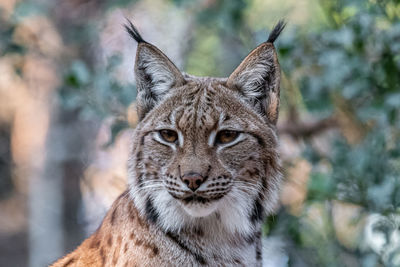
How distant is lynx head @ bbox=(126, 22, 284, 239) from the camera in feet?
13.5

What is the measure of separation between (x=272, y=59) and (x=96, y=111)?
2.81 meters

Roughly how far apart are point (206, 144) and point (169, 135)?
30cm

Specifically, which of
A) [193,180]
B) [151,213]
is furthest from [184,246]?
[193,180]

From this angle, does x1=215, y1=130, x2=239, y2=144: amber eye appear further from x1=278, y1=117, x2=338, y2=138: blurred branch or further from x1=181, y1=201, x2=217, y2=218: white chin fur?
x1=278, y1=117, x2=338, y2=138: blurred branch

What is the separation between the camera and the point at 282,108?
28.9 feet

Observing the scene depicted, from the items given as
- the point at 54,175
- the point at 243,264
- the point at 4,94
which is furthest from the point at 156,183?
the point at 4,94

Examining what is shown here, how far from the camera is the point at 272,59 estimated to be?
14.8 feet

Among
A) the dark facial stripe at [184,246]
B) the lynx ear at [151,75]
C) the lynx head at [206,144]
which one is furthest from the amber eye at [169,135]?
the dark facial stripe at [184,246]

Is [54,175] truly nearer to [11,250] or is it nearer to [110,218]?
[11,250]

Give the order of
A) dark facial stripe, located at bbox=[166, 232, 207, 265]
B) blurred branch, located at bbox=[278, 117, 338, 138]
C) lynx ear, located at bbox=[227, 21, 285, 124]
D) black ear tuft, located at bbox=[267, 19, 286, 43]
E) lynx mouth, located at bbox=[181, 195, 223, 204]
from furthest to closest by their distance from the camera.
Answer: blurred branch, located at bbox=[278, 117, 338, 138] < lynx ear, located at bbox=[227, 21, 285, 124] < black ear tuft, located at bbox=[267, 19, 286, 43] < dark facial stripe, located at bbox=[166, 232, 207, 265] < lynx mouth, located at bbox=[181, 195, 223, 204]

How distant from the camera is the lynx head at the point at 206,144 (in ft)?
13.5

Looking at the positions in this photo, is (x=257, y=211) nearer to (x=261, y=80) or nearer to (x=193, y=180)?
(x=193, y=180)

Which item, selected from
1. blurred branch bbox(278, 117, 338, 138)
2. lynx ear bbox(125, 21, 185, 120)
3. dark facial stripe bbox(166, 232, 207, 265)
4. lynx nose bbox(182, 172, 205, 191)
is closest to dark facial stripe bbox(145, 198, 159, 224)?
dark facial stripe bbox(166, 232, 207, 265)

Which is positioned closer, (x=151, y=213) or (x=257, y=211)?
(x=151, y=213)
